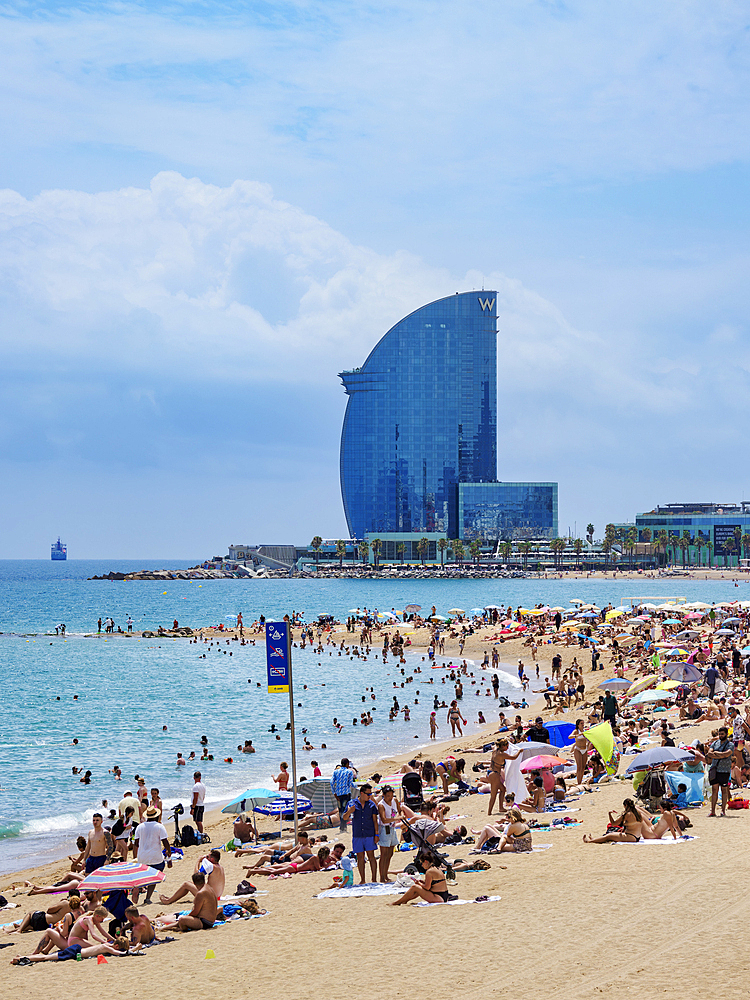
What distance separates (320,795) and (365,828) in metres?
5.13

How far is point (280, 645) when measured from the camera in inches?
543

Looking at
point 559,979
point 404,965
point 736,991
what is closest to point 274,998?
point 404,965

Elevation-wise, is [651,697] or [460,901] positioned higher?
[460,901]

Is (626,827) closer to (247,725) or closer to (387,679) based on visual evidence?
(247,725)

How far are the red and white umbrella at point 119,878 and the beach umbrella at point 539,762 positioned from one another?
7.45m

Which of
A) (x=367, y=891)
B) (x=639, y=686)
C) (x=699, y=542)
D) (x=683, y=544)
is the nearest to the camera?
(x=367, y=891)

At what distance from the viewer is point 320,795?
16609 mm

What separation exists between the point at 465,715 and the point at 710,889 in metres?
24.9

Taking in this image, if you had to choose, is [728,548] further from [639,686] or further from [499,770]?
[499,770]

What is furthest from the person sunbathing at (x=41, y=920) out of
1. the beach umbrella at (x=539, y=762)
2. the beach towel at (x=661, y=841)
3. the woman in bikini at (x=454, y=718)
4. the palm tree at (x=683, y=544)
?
the palm tree at (x=683, y=544)

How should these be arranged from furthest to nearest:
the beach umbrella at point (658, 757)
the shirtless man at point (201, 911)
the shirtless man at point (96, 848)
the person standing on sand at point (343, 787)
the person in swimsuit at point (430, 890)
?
the person standing on sand at point (343, 787) → the beach umbrella at point (658, 757) → the shirtless man at point (96, 848) → the shirtless man at point (201, 911) → the person in swimsuit at point (430, 890)

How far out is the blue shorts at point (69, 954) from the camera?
32.9 feet

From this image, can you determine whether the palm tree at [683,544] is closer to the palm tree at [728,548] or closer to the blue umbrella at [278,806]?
the palm tree at [728,548]

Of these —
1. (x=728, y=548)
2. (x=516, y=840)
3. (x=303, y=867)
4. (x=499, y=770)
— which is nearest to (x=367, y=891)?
(x=303, y=867)
